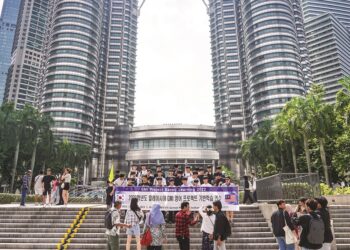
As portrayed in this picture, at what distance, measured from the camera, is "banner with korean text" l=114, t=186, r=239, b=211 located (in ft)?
39.7

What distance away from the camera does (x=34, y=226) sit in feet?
41.2

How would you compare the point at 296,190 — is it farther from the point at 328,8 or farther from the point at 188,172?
the point at 328,8

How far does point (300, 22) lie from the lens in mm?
110438

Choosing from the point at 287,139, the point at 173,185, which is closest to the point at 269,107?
the point at 287,139

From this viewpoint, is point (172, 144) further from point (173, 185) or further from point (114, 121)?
point (173, 185)

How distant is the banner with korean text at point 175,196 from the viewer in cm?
1211

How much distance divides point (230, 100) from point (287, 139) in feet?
260

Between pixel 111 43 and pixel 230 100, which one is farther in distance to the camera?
Result: pixel 111 43

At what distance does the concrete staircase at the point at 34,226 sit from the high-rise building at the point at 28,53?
522 feet

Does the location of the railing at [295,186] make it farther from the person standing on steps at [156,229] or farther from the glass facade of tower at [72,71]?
the glass facade of tower at [72,71]

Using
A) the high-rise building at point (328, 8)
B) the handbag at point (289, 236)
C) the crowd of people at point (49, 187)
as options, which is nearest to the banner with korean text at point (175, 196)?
the handbag at point (289, 236)

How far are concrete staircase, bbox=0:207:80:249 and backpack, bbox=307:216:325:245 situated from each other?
8.78 m

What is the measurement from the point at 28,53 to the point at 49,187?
17171 cm

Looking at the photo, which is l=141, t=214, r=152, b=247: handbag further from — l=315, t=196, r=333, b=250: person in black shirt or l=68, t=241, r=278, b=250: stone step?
l=315, t=196, r=333, b=250: person in black shirt
